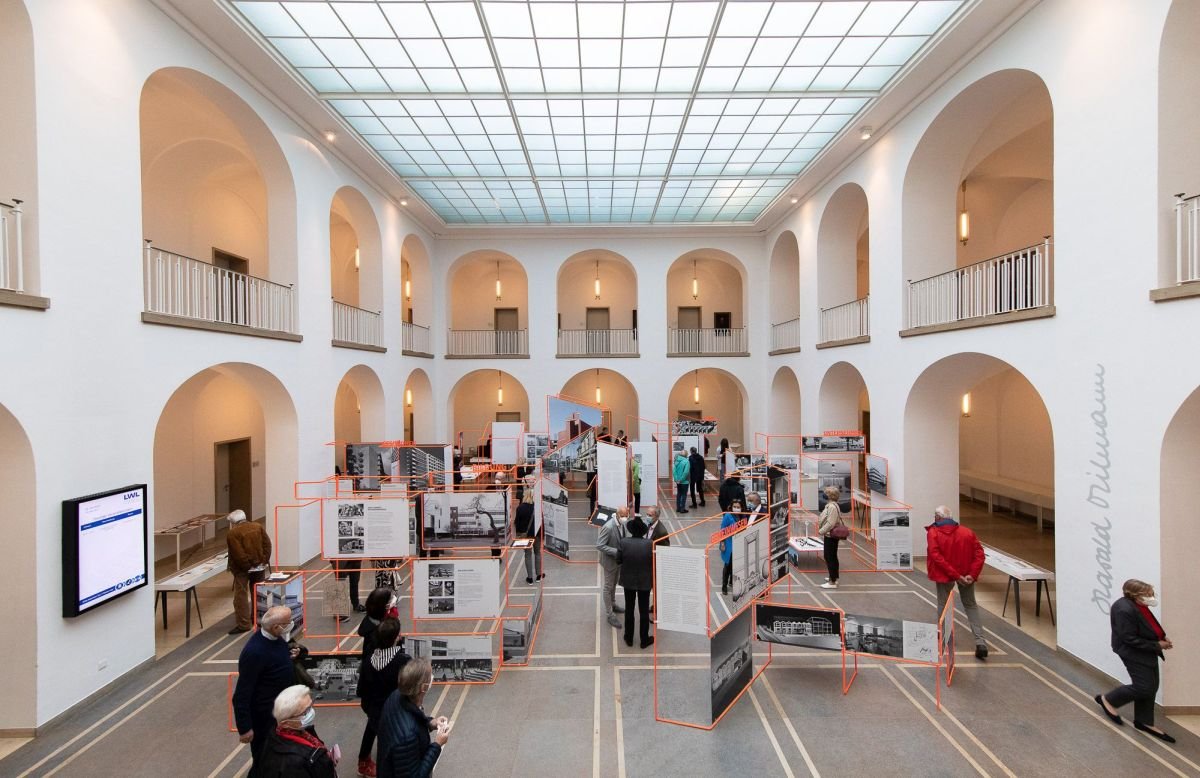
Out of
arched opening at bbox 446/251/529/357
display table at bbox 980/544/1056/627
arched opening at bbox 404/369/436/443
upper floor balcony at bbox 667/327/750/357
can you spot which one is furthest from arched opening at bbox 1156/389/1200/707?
arched opening at bbox 446/251/529/357

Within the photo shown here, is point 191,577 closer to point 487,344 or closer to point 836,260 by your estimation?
point 487,344

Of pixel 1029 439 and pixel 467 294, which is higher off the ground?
pixel 467 294

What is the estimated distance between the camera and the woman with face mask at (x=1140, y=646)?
5133 millimetres

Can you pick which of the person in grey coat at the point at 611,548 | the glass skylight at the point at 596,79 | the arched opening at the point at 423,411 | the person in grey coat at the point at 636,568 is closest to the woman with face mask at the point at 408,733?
the person in grey coat at the point at 636,568

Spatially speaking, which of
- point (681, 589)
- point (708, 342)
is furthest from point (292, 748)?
point (708, 342)

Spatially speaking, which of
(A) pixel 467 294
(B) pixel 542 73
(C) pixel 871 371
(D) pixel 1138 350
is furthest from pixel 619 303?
(D) pixel 1138 350

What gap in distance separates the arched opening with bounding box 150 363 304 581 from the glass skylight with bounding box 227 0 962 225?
529 centimetres

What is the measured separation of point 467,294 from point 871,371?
53.1 ft

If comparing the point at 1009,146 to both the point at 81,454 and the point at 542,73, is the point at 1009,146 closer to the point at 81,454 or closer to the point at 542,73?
the point at 542,73

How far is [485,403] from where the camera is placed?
23.0 meters

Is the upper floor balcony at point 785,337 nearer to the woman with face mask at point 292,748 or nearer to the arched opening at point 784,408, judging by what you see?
the arched opening at point 784,408

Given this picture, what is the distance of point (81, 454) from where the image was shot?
5.96 meters

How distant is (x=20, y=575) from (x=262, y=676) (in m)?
3.42

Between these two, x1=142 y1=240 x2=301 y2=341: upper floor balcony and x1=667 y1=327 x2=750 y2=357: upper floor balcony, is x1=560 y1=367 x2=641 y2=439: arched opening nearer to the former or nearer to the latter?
x1=667 y1=327 x2=750 y2=357: upper floor balcony
